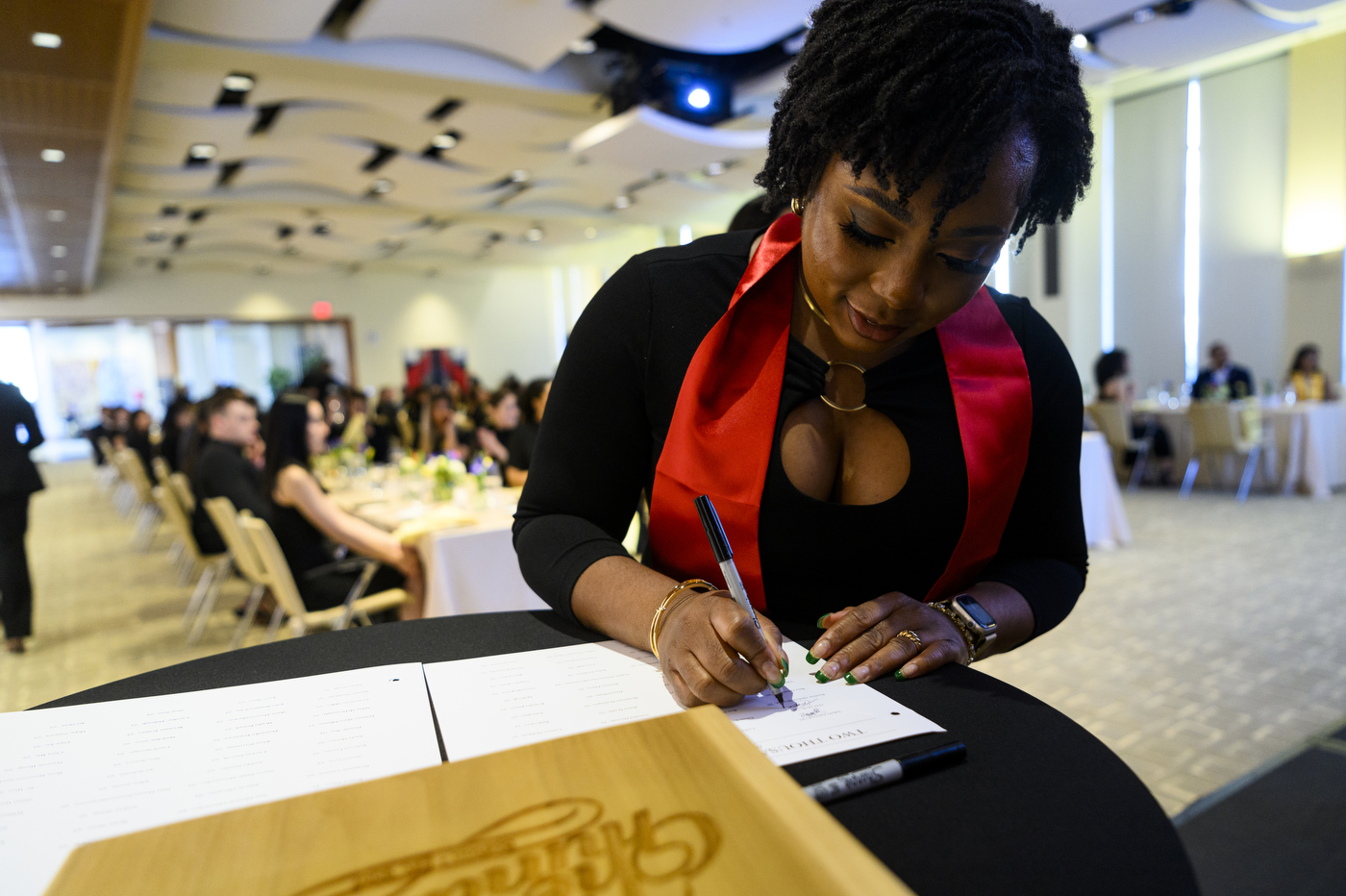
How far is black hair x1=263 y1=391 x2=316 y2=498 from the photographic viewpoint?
3.96 m

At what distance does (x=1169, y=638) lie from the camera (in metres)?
3.97

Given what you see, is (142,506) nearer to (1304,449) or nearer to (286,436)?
(286,436)

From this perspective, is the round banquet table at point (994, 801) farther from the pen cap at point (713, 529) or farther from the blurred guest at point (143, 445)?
the blurred guest at point (143, 445)

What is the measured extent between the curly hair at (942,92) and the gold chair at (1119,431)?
800 centimetres

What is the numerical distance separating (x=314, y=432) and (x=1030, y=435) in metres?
4.72

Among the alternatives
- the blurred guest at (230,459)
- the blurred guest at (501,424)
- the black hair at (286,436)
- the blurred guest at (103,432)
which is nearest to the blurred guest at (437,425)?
the blurred guest at (501,424)

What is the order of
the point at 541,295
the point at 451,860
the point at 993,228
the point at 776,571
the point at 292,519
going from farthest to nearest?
1. the point at 541,295
2. the point at 292,519
3. the point at 776,571
4. the point at 993,228
5. the point at 451,860

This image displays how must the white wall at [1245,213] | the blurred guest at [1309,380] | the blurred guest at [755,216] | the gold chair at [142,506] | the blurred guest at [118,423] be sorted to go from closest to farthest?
the blurred guest at [755,216], the blurred guest at [1309,380], the gold chair at [142,506], the white wall at [1245,213], the blurred guest at [118,423]

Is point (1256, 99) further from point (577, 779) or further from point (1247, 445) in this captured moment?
point (577, 779)

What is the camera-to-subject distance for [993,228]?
0.83 metres

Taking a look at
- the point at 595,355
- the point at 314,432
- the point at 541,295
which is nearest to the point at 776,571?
the point at 595,355

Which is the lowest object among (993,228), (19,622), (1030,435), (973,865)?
(19,622)

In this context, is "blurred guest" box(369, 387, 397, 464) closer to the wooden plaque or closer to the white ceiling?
the white ceiling

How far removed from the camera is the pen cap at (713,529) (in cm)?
85
